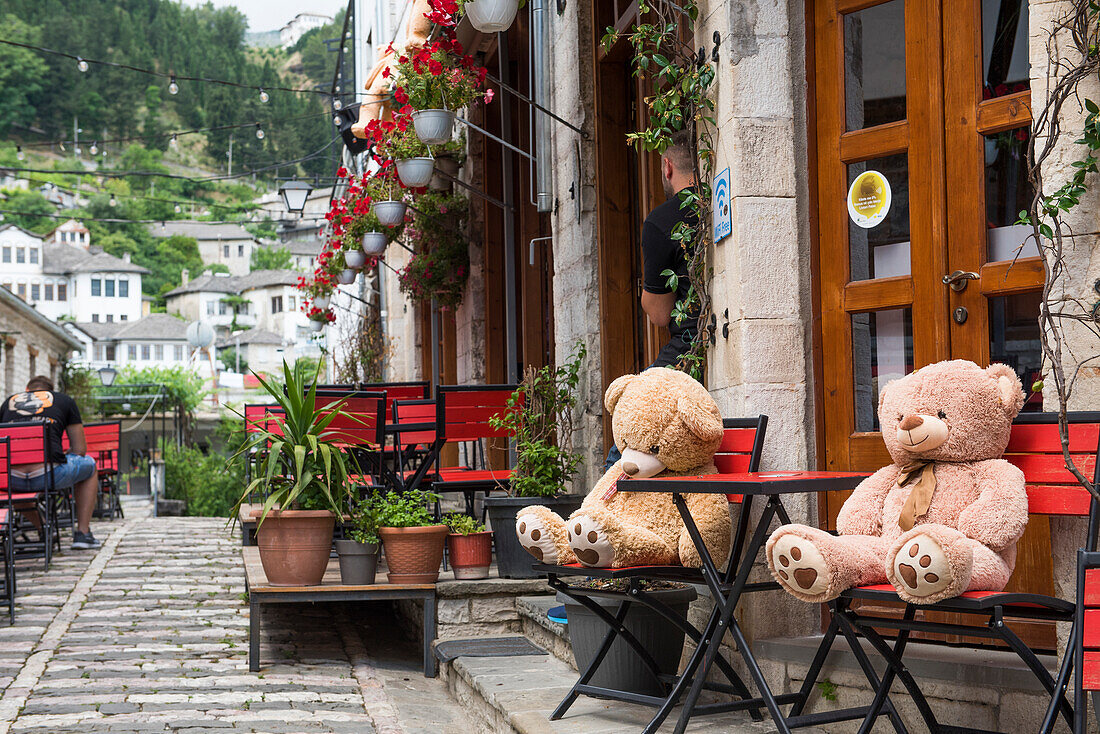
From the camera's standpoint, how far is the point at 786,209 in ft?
13.2

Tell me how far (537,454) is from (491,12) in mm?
2448

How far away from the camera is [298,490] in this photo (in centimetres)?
529

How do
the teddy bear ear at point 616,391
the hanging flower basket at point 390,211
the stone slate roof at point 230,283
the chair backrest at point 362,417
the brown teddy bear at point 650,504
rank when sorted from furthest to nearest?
the stone slate roof at point 230,283, the hanging flower basket at point 390,211, the chair backrest at point 362,417, the teddy bear ear at point 616,391, the brown teddy bear at point 650,504

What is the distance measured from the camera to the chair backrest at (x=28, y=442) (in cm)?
736

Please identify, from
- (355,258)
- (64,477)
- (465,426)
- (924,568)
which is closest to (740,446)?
(924,568)

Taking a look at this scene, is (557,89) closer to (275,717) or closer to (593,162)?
(593,162)

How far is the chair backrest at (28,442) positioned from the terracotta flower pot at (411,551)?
3.12m

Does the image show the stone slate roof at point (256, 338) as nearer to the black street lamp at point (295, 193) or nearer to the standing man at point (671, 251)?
the black street lamp at point (295, 193)

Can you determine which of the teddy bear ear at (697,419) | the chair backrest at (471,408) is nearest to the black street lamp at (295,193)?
the chair backrest at (471,408)

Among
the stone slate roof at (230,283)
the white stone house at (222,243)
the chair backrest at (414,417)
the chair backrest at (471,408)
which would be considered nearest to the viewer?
the chair backrest at (471,408)

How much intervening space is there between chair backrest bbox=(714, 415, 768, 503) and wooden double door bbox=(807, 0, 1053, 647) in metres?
0.38

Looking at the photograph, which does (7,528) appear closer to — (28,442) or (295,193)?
(28,442)

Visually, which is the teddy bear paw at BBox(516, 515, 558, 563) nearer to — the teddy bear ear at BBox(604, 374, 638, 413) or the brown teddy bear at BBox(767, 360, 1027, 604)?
the teddy bear ear at BBox(604, 374, 638, 413)

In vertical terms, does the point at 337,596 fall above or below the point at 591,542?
below
